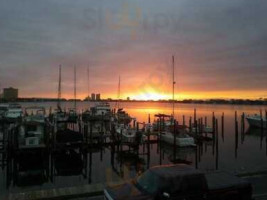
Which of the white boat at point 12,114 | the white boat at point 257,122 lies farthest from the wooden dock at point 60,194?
the white boat at point 257,122

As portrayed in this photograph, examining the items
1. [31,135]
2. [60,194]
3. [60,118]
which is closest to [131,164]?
[31,135]

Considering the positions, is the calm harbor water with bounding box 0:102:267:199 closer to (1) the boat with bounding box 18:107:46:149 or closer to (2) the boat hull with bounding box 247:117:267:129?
(1) the boat with bounding box 18:107:46:149

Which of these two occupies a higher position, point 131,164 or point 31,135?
point 31,135

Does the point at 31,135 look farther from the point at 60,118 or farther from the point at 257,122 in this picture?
the point at 257,122

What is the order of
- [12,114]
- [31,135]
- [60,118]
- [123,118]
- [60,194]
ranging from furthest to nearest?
[12,114], [123,118], [60,118], [31,135], [60,194]

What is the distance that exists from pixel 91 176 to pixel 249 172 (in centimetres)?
1305

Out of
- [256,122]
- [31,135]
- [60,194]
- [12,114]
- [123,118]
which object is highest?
[12,114]

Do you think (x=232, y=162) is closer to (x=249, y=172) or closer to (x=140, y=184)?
(x=249, y=172)

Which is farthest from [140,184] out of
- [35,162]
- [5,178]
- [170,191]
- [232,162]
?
[232,162]

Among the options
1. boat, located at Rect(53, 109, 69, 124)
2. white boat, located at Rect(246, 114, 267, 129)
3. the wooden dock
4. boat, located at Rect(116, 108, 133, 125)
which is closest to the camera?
the wooden dock

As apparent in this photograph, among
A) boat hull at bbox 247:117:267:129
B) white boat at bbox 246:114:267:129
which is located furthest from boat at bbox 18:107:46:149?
boat hull at bbox 247:117:267:129

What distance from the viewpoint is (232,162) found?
3362 centimetres

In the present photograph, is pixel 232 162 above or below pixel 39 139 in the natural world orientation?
below

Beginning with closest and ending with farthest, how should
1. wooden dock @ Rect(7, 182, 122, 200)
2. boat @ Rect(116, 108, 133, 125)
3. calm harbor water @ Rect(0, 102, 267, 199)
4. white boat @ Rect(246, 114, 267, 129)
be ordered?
wooden dock @ Rect(7, 182, 122, 200) < calm harbor water @ Rect(0, 102, 267, 199) < boat @ Rect(116, 108, 133, 125) < white boat @ Rect(246, 114, 267, 129)
